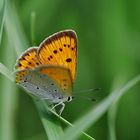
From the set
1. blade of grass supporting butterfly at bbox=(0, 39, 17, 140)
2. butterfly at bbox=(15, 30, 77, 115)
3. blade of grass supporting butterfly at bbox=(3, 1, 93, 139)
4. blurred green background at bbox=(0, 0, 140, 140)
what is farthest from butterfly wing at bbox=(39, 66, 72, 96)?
blurred green background at bbox=(0, 0, 140, 140)

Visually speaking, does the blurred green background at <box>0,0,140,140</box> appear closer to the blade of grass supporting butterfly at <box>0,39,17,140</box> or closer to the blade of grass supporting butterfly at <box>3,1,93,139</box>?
the blade of grass supporting butterfly at <box>0,39,17,140</box>

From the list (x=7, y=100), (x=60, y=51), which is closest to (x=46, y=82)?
(x=60, y=51)

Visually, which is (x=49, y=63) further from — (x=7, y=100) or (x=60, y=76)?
(x=7, y=100)

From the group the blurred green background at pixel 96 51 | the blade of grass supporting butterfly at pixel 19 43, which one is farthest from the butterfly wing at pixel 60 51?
the blurred green background at pixel 96 51

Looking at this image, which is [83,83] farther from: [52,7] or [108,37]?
[52,7]

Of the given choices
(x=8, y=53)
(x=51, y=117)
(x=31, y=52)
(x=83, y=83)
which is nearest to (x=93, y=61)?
(x=83, y=83)

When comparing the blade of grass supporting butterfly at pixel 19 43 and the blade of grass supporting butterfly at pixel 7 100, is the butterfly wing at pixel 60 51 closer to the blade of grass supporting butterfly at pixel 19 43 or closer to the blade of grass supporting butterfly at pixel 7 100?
the blade of grass supporting butterfly at pixel 19 43
